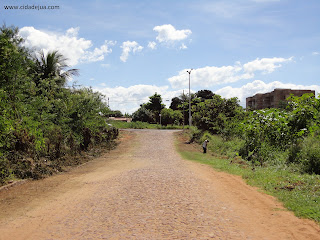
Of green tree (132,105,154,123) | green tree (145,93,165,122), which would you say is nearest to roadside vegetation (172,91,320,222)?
green tree (132,105,154,123)

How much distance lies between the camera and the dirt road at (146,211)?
5.38 metres

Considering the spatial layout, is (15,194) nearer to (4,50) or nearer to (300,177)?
(4,50)

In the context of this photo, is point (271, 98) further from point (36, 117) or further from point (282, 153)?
point (36, 117)

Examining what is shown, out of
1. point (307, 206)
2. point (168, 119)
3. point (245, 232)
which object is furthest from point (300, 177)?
point (168, 119)

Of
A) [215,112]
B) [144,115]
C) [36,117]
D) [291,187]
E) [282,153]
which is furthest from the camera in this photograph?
[144,115]

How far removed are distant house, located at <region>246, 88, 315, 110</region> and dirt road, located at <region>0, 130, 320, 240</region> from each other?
68243mm

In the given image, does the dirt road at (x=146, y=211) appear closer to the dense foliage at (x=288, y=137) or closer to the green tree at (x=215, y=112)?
the dense foliage at (x=288, y=137)

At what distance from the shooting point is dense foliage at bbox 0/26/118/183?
10.8 m

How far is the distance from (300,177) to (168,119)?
53732 millimetres

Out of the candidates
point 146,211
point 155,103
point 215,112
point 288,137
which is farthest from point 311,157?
point 155,103

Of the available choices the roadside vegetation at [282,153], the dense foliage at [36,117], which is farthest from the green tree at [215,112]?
the dense foliage at [36,117]

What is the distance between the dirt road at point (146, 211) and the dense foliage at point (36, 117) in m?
1.71

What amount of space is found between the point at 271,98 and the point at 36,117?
7626 centimetres

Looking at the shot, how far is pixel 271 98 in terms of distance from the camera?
263ft
